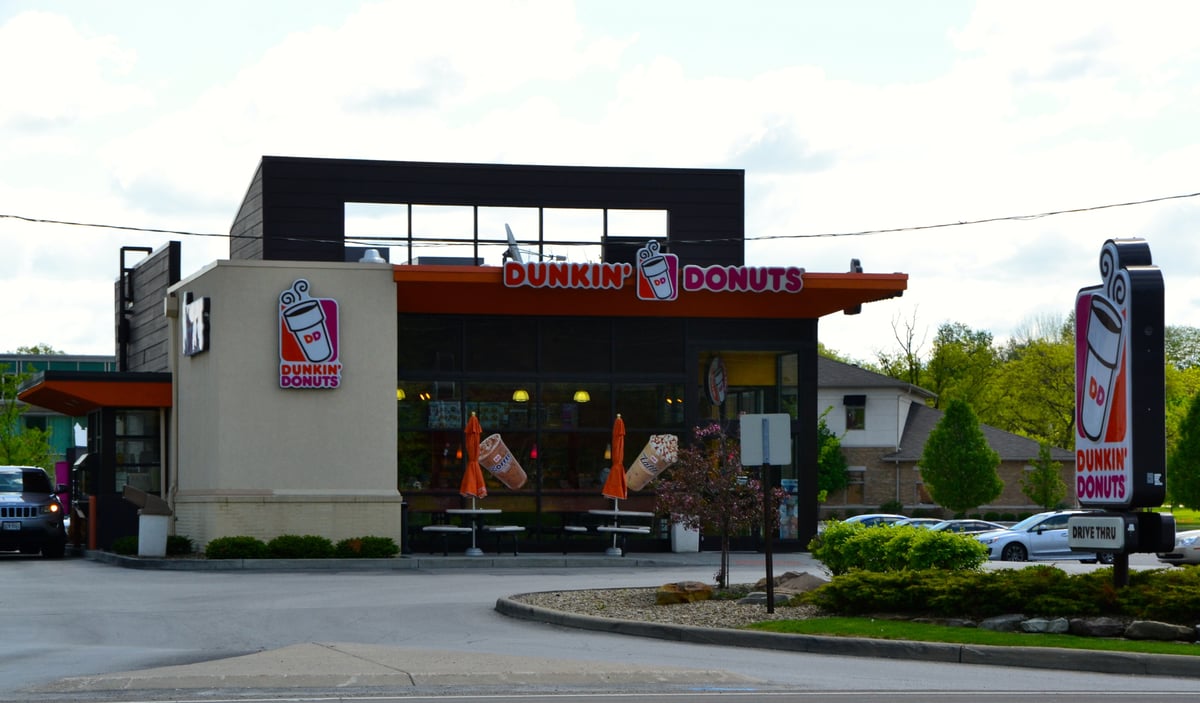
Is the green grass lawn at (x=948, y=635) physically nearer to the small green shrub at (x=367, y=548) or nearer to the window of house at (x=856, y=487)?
the small green shrub at (x=367, y=548)

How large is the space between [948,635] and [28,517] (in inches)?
903

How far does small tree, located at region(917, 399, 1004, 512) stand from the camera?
61781 millimetres

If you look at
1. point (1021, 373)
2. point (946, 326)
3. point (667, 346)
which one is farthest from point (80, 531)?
point (946, 326)

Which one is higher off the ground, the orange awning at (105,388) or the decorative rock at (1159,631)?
the orange awning at (105,388)

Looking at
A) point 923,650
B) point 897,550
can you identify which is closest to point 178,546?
point 897,550

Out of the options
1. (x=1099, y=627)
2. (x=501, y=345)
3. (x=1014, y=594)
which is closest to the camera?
(x=1099, y=627)

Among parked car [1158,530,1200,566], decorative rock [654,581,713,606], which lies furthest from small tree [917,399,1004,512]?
decorative rock [654,581,713,606]

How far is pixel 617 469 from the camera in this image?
3228 centimetres

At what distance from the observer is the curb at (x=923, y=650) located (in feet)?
47.4

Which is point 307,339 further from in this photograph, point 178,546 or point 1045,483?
point 1045,483

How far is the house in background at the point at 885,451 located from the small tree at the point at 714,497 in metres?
47.4

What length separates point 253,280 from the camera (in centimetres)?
3097

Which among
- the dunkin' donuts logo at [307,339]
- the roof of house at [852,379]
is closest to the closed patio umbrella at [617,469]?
the dunkin' donuts logo at [307,339]

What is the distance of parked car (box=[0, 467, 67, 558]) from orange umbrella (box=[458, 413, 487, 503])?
29.7ft
